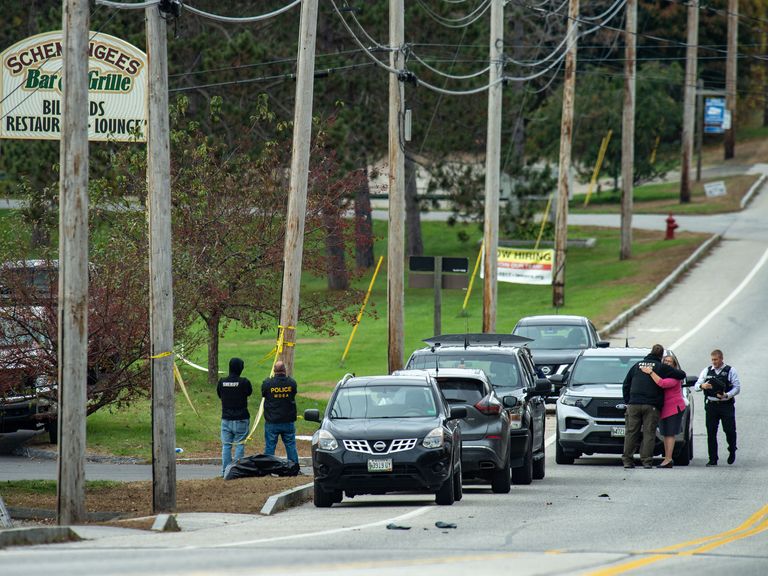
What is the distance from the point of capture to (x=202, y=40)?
150 feet

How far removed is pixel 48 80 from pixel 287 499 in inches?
531

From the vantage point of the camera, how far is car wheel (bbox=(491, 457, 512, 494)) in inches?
771

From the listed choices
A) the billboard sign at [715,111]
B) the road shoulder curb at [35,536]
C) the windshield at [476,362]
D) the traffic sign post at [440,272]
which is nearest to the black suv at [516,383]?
the windshield at [476,362]

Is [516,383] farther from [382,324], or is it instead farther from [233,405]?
[382,324]

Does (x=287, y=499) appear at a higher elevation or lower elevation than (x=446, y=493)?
lower

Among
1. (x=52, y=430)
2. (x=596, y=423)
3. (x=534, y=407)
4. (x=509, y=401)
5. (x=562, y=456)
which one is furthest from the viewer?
(x=52, y=430)

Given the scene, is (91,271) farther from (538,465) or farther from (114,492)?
(538,465)

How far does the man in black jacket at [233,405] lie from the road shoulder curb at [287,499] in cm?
210

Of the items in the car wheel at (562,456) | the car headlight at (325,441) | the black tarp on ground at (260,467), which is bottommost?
the car wheel at (562,456)

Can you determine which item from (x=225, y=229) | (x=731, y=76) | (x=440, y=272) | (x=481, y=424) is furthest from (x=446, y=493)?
(x=731, y=76)

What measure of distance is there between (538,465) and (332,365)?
58.0 feet

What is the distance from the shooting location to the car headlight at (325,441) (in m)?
17.7

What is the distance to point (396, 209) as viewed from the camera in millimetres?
28922

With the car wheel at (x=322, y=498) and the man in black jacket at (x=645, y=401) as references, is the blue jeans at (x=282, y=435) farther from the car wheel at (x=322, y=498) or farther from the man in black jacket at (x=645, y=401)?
the man in black jacket at (x=645, y=401)
